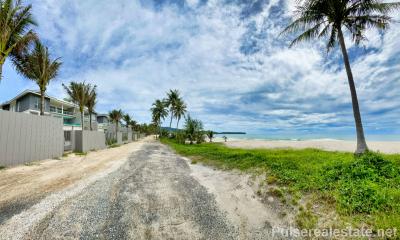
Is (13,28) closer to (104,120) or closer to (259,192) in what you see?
(259,192)

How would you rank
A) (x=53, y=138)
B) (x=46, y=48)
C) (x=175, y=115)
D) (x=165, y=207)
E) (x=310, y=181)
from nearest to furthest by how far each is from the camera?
(x=165, y=207) < (x=310, y=181) < (x=53, y=138) < (x=46, y=48) < (x=175, y=115)

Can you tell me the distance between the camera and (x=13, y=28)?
1113 cm

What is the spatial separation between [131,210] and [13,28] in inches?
493

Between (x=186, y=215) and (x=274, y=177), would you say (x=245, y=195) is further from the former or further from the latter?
(x=186, y=215)

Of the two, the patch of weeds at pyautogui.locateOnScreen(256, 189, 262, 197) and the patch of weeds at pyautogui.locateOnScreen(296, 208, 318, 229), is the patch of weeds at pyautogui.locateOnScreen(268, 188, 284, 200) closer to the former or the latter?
the patch of weeds at pyautogui.locateOnScreen(256, 189, 262, 197)

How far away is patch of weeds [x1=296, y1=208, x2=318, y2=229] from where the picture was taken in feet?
13.4

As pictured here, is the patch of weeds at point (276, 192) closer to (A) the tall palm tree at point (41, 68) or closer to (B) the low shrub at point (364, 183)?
(B) the low shrub at point (364, 183)

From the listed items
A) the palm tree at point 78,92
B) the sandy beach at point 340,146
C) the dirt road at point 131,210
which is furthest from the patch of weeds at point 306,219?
the palm tree at point 78,92

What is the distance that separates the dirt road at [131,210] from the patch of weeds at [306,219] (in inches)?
14.1

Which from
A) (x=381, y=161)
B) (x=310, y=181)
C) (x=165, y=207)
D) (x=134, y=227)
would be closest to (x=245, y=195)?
(x=310, y=181)

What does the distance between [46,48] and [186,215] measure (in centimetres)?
1858

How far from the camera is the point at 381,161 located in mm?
7031

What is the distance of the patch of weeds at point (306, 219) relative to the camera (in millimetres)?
4097

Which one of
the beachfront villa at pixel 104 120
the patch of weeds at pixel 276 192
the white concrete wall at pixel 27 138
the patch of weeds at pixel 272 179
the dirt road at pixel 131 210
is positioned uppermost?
the beachfront villa at pixel 104 120
